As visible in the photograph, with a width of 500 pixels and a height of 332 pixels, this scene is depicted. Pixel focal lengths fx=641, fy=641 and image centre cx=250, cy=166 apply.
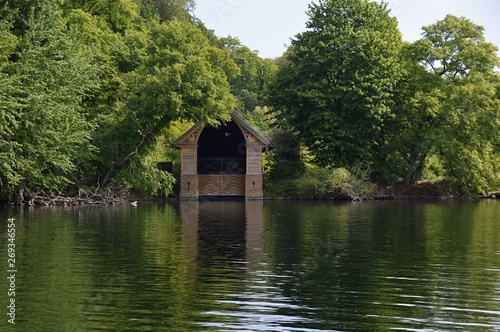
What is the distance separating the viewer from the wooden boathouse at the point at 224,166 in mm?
50938

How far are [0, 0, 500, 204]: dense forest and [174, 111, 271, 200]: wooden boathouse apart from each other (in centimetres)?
188

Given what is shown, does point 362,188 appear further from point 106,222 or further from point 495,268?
point 495,268

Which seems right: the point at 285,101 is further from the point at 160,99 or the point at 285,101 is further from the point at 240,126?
the point at 160,99

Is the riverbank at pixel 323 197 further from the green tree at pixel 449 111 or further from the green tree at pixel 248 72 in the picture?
the green tree at pixel 248 72

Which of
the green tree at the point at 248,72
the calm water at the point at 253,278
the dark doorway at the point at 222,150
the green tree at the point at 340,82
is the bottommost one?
the calm water at the point at 253,278

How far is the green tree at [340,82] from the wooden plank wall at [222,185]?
659 centimetres

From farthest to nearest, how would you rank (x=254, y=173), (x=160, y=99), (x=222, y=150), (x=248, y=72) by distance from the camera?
(x=248, y=72) < (x=222, y=150) < (x=254, y=173) < (x=160, y=99)

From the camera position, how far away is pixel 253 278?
1398 cm

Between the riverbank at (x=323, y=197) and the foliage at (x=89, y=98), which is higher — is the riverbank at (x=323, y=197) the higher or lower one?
the lower one

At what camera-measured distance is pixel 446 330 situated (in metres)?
9.84

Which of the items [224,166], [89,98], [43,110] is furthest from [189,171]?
[43,110]


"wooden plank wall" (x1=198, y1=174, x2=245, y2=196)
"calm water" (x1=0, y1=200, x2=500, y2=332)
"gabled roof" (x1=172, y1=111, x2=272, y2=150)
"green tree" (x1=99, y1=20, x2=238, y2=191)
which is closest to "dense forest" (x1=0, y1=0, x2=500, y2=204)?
"green tree" (x1=99, y1=20, x2=238, y2=191)

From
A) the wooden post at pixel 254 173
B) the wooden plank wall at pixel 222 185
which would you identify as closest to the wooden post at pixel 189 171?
the wooden plank wall at pixel 222 185

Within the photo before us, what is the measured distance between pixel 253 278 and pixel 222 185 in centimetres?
3938
